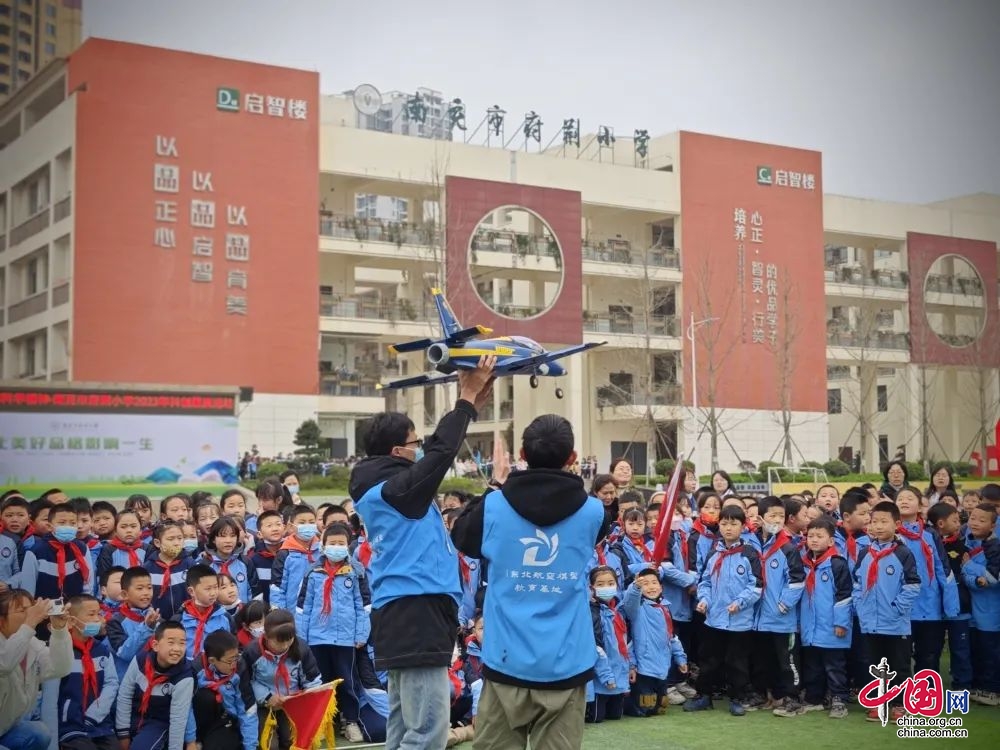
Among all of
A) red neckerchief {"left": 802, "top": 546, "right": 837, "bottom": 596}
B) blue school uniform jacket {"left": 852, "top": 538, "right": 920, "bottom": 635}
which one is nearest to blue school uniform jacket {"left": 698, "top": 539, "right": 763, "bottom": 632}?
red neckerchief {"left": 802, "top": 546, "right": 837, "bottom": 596}

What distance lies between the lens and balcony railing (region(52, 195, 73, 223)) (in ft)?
101

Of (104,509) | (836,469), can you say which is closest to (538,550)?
(104,509)

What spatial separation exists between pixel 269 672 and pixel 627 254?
33.8 m

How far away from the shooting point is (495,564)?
13.8ft

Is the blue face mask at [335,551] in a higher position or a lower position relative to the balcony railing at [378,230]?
lower

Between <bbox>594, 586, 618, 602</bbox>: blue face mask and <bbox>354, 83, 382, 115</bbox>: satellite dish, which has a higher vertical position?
<bbox>354, 83, 382, 115</bbox>: satellite dish

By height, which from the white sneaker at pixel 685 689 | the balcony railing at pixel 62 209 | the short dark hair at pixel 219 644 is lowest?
the white sneaker at pixel 685 689

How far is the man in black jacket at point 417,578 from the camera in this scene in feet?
14.3

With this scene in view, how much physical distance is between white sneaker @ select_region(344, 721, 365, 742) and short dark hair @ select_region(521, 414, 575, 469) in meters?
3.61

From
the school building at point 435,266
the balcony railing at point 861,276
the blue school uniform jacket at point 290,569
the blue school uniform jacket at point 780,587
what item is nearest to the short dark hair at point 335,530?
the blue school uniform jacket at point 290,569

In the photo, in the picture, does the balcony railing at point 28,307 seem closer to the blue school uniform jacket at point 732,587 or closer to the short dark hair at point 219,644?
the blue school uniform jacket at point 732,587

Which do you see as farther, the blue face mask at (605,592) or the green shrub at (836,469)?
the green shrub at (836,469)

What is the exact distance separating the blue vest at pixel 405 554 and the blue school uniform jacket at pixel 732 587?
4039 mm

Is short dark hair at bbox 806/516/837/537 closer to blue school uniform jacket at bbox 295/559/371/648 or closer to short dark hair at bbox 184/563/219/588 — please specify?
blue school uniform jacket at bbox 295/559/371/648
